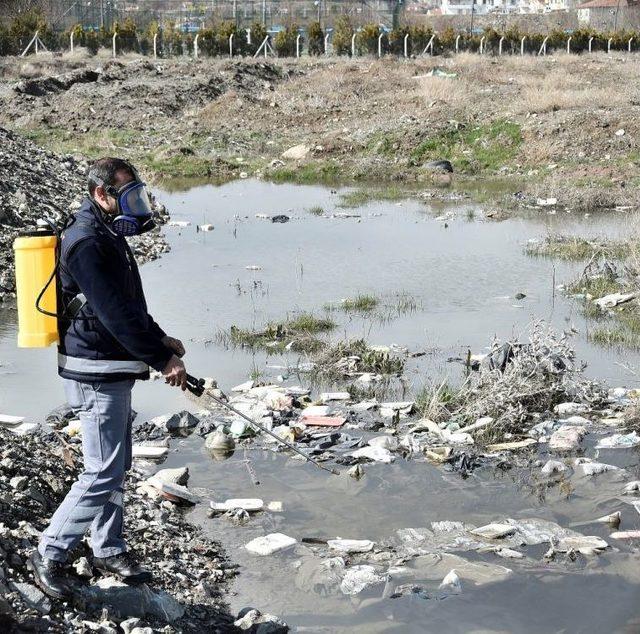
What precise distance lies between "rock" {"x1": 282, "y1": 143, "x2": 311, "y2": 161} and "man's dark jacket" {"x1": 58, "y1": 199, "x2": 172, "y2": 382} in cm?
2210

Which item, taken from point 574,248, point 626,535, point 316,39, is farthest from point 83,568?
point 316,39

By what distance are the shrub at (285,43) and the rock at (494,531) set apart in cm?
4616

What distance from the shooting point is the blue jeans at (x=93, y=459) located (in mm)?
4266

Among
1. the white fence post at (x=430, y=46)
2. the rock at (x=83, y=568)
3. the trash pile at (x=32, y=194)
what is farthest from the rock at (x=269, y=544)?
the white fence post at (x=430, y=46)

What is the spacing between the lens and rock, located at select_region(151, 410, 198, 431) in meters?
7.58

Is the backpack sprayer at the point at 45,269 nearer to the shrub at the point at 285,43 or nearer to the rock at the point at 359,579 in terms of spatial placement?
the rock at the point at 359,579

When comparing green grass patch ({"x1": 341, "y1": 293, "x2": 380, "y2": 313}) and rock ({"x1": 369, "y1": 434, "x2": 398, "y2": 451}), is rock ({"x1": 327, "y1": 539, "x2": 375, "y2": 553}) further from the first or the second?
green grass patch ({"x1": 341, "y1": 293, "x2": 380, "y2": 313})

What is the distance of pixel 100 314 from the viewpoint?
→ 4148 millimetres

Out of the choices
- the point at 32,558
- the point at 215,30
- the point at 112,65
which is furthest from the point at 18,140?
the point at 215,30

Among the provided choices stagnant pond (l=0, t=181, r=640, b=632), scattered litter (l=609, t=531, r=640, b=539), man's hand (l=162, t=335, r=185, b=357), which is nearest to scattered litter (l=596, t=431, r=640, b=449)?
stagnant pond (l=0, t=181, r=640, b=632)

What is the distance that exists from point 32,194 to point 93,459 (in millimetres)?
11351

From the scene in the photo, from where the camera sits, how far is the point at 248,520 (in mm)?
6066

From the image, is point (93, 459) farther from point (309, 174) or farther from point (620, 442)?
point (309, 174)

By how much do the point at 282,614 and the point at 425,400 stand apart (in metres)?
3.10
